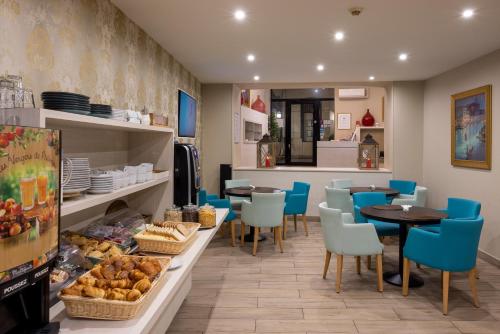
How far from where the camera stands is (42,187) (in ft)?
3.84

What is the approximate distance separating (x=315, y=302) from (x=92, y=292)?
2.55 meters

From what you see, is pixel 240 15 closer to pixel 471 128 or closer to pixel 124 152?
pixel 124 152

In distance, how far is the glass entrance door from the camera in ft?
32.0

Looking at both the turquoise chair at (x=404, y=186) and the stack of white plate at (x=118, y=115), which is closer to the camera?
the stack of white plate at (x=118, y=115)

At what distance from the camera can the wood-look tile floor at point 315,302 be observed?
307 cm

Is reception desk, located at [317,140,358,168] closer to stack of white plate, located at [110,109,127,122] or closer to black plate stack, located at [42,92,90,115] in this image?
stack of white plate, located at [110,109,127,122]

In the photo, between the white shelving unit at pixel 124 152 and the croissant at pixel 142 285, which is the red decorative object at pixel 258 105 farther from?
the croissant at pixel 142 285

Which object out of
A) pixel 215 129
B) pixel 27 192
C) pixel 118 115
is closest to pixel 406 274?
pixel 118 115

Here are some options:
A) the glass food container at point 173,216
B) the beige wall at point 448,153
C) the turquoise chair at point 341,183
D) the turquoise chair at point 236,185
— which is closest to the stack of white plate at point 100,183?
the glass food container at point 173,216

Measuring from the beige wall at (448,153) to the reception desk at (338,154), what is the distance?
1.37 m

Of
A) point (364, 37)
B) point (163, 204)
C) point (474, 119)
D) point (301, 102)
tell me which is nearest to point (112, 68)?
point (163, 204)

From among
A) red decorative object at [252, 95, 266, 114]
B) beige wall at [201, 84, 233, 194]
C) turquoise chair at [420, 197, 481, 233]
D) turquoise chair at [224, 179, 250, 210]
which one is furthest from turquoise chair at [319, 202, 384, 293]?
red decorative object at [252, 95, 266, 114]

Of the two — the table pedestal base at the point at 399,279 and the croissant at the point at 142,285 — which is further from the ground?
the croissant at the point at 142,285

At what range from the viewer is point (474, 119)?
16.9ft
